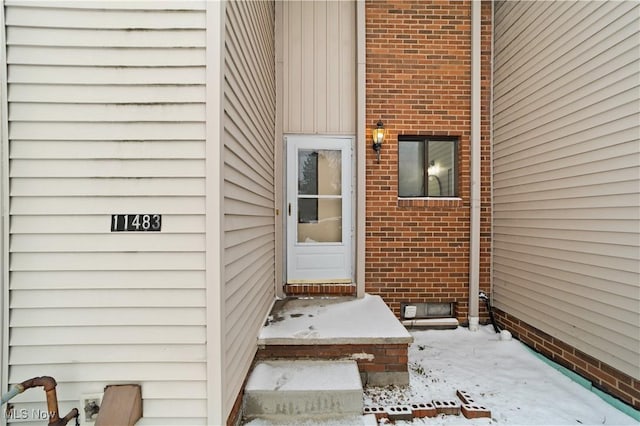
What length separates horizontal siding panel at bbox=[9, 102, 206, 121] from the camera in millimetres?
1525

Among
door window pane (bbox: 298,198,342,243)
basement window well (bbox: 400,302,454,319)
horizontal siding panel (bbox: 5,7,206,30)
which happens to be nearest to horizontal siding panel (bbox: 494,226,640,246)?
basement window well (bbox: 400,302,454,319)

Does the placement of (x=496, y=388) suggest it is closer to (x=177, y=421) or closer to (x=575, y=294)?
(x=575, y=294)

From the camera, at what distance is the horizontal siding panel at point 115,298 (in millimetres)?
1526

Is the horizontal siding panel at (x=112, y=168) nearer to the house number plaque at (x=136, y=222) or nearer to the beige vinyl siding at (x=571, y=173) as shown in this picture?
the house number plaque at (x=136, y=222)

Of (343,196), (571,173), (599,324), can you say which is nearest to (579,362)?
(599,324)

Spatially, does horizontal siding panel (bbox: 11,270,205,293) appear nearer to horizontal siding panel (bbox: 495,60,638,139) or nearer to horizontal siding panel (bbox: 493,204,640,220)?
horizontal siding panel (bbox: 493,204,640,220)

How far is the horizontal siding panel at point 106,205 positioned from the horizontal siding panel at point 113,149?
0.78 feet

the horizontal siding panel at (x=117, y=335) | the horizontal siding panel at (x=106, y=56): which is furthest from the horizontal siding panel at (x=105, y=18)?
the horizontal siding panel at (x=117, y=335)

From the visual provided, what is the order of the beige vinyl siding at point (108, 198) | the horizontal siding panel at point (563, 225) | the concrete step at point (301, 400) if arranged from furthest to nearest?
the horizontal siding panel at point (563, 225) → the concrete step at point (301, 400) → the beige vinyl siding at point (108, 198)

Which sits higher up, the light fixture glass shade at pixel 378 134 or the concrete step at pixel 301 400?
the light fixture glass shade at pixel 378 134

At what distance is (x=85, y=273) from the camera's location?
1.54m

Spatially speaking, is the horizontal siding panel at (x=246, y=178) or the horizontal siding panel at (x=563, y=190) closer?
the horizontal siding panel at (x=246, y=178)

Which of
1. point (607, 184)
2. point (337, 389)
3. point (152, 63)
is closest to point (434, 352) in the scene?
point (337, 389)

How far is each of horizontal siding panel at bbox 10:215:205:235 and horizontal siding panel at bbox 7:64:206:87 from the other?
0.76 meters
